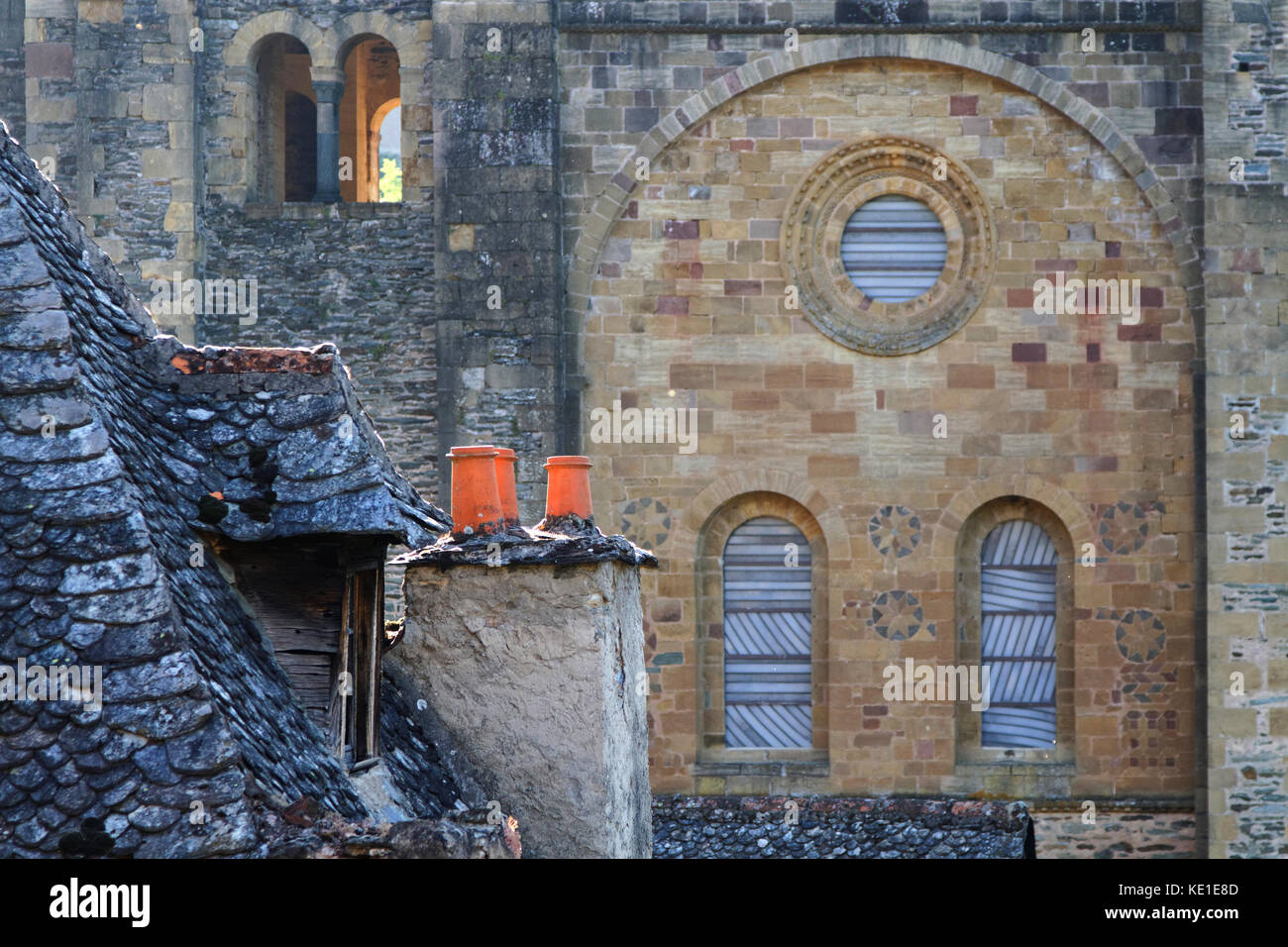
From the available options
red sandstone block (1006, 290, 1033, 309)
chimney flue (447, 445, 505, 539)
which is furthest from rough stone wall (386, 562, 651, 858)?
red sandstone block (1006, 290, 1033, 309)

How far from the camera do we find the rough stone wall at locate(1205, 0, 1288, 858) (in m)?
16.6

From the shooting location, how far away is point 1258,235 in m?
16.9

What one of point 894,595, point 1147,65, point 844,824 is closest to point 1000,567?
point 894,595

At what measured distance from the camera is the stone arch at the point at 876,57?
17266 mm

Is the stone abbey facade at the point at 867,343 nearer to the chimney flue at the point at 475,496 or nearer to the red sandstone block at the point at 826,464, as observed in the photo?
the red sandstone block at the point at 826,464

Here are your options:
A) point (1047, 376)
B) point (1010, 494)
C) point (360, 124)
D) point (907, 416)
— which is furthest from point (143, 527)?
point (360, 124)

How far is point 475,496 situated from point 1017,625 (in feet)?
35.9

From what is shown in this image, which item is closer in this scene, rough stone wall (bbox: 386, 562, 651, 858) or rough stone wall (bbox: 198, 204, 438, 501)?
rough stone wall (bbox: 386, 562, 651, 858)

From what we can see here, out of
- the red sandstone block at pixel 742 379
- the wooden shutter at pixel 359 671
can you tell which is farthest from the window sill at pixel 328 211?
the wooden shutter at pixel 359 671

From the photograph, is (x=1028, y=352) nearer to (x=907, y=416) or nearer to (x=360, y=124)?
(x=907, y=416)

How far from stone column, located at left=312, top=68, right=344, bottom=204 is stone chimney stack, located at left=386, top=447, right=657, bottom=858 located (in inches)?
458

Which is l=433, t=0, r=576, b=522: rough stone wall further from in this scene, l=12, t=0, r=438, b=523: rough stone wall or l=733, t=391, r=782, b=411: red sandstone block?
l=733, t=391, r=782, b=411: red sandstone block

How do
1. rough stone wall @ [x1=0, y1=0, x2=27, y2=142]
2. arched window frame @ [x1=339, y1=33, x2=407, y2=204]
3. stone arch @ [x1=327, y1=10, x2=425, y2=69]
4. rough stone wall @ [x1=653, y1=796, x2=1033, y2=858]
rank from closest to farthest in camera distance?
rough stone wall @ [x1=653, y1=796, x2=1033, y2=858] < stone arch @ [x1=327, y1=10, x2=425, y2=69] < rough stone wall @ [x1=0, y1=0, x2=27, y2=142] < arched window frame @ [x1=339, y1=33, x2=407, y2=204]

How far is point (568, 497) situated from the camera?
7945 mm
